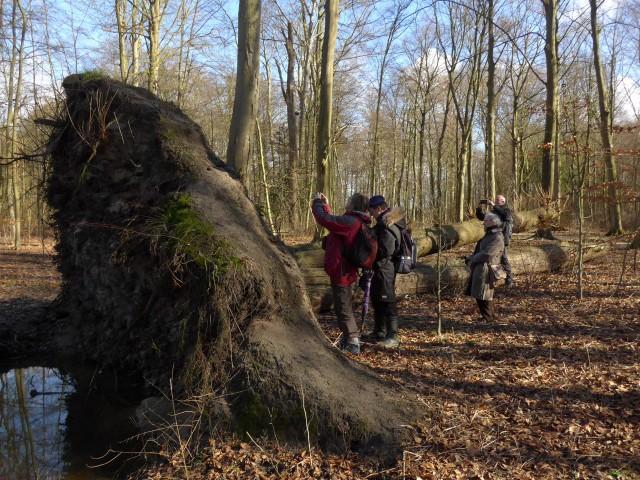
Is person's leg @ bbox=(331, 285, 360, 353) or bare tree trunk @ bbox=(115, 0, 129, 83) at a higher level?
bare tree trunk @ bbox=(115, 0, 129, 83)

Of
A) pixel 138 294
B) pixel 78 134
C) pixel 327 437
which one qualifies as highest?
pixel 78 134

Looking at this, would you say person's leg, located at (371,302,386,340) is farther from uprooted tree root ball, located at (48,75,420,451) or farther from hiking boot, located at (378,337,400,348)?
uprooted tree root ball, located at (48,75,420,451)

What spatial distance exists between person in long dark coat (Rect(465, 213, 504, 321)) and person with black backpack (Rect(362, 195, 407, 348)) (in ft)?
5.00

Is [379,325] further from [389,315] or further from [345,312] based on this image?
[345,312]

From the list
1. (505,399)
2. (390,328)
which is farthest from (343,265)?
(505,399)

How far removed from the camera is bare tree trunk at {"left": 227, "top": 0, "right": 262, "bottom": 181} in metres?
8.54

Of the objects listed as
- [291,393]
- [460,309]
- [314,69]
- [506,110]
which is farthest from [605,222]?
[291,393]

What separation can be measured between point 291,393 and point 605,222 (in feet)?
84.1

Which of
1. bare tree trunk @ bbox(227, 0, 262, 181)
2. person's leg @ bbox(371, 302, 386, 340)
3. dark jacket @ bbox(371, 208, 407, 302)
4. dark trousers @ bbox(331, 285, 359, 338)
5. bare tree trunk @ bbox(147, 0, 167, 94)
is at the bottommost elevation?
person's leg @ bbox(371, 302, 386, 340)

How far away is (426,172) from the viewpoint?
5091cm

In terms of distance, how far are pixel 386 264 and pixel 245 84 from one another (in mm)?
4372

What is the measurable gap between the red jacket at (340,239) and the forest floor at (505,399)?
42.4 inches

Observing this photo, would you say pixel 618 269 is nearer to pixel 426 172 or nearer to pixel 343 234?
pixel 343 234

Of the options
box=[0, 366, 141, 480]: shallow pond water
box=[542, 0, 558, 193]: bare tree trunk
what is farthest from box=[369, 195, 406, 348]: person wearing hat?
box=[542, 0, 558, 193]: bare tree trunk
